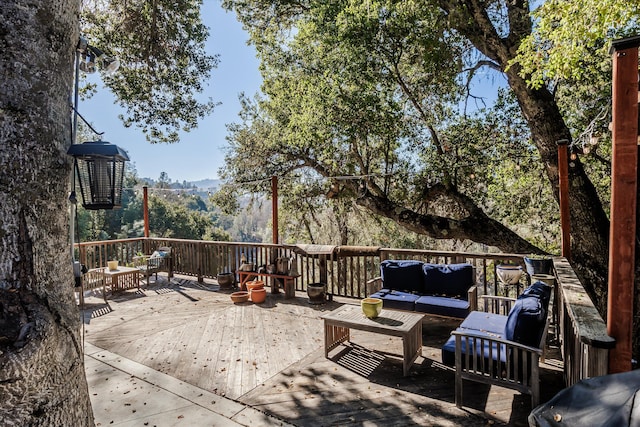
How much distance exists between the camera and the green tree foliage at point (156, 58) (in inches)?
204

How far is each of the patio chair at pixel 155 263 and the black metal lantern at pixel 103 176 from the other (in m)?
5.02

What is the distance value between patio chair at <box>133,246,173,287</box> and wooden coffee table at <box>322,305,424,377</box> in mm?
4772

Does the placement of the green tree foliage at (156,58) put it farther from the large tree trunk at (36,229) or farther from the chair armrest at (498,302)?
the chair armrest at (498,302)

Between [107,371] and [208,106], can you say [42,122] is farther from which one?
[208,106]

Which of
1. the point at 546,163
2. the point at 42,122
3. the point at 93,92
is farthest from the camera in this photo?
the point at 93,92

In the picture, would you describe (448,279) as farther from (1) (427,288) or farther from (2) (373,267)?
(2) (373,267)

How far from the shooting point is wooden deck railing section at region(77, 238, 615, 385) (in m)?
1.88

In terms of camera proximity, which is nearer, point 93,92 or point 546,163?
point 546,163

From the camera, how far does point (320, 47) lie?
7.32 m

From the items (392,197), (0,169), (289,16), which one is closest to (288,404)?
(0,169)

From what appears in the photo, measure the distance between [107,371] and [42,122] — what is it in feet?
9.65

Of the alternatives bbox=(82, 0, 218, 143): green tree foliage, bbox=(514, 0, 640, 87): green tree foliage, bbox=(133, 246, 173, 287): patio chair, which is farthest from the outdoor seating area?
bbox=(82, 0, 218, 143): green tree foliage

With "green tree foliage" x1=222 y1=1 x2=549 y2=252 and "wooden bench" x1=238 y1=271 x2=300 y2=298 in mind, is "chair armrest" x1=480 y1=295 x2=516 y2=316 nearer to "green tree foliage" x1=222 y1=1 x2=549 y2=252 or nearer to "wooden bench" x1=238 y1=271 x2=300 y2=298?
"wooden bench" x1=238 y1=271 x2=300 y2=298

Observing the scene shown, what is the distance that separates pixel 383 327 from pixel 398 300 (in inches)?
40.2
